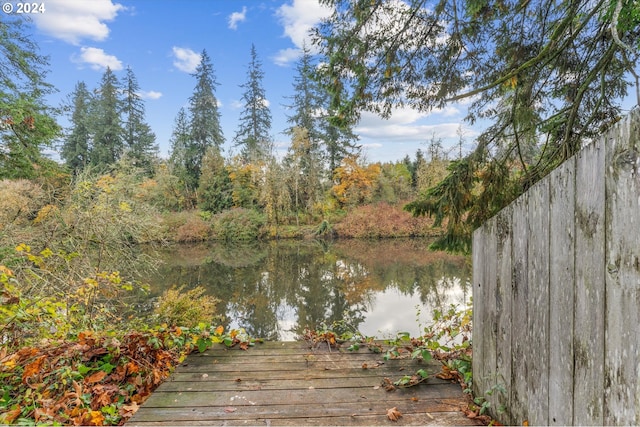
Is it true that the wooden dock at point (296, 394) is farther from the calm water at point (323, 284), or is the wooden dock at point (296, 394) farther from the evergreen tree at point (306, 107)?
the evergreen tree at point (306, 107)

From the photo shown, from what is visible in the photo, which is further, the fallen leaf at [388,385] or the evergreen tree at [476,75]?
the evergreen tree at [476,75]

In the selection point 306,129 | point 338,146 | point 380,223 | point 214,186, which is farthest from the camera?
point 338,146

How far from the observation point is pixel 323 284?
316 inches

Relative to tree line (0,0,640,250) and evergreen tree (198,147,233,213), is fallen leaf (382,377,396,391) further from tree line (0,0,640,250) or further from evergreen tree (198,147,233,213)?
evergreen tree (198,147,233,213)

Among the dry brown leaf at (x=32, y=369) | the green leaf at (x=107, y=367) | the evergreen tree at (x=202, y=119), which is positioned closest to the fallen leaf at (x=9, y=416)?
the dry brown leaf at (x=32, y=369)

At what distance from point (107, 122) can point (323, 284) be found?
65.9 ft

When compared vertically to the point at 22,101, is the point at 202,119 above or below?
above

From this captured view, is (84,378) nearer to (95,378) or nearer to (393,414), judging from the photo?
(95,378)

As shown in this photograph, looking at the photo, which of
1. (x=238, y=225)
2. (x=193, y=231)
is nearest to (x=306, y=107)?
(x=238, y=225)

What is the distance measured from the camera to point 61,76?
5.96 meters

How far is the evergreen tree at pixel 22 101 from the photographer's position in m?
4.94

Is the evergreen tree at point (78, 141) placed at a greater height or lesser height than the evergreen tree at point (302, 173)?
greater

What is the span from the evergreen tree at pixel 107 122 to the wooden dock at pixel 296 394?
22463 mm

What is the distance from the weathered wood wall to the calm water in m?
3.26
